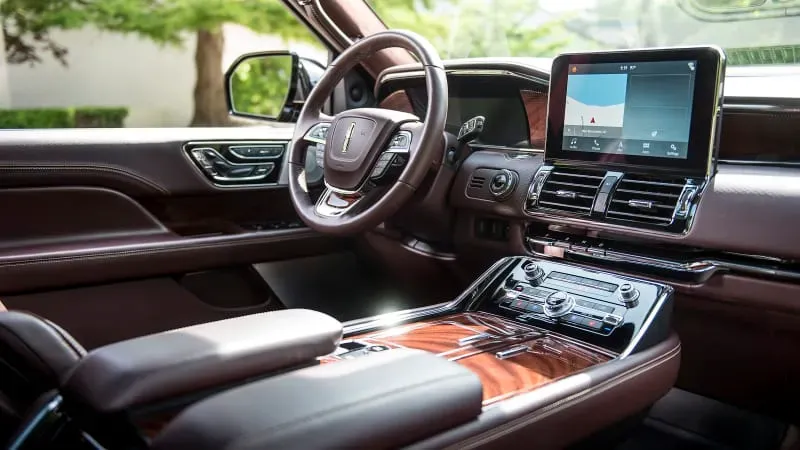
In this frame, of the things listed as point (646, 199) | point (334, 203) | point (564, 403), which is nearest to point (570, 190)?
point (646, 199)

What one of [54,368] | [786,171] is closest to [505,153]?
[786,171]

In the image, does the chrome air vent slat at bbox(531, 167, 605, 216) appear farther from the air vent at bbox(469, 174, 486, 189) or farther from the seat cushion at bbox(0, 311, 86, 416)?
the seat cushion at bbox(0, 311, 86, 416)

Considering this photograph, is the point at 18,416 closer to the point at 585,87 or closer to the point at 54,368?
the point at 54,368

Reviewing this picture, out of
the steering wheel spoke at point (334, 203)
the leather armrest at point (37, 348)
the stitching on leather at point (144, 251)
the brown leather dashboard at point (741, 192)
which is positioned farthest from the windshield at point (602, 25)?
the leather armrest at point (37, 348)

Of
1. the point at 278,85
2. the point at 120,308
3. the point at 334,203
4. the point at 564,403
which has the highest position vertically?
the point at 278,85

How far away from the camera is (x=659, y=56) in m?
1.78

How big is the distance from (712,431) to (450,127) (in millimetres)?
1204

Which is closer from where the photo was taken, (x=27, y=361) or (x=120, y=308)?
(x=27, y=361)

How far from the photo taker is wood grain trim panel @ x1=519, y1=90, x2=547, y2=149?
2.26m

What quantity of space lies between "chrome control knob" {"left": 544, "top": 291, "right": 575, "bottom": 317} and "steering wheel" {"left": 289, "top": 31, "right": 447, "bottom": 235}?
44 centimetres

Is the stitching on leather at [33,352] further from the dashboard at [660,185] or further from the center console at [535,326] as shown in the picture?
the dashboard at [660,185]

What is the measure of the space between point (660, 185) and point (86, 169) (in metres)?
1.71

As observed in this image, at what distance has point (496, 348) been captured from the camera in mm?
1750

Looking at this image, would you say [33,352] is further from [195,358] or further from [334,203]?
[334,203]
